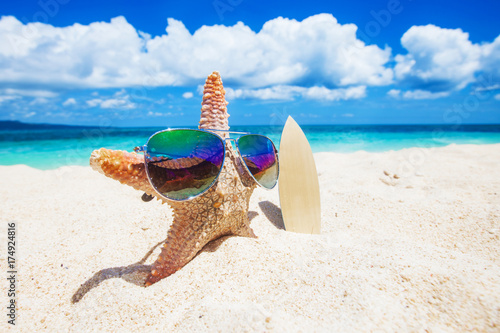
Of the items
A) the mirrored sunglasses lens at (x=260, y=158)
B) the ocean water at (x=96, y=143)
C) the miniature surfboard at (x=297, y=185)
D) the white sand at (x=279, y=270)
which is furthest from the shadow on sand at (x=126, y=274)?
the ocean water at (x=96, y=143)

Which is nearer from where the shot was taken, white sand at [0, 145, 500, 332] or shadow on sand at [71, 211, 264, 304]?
white sand at [0, 145, 500, 332]

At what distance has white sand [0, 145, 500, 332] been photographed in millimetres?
1287

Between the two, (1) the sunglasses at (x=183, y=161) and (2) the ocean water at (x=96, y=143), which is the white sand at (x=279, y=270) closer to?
(1) the sunglasses at (x=183, y=161)

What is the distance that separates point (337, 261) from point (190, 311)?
3.29 feet

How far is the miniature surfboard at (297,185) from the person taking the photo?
8.87 ft

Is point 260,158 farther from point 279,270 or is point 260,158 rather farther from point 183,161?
point 279,270

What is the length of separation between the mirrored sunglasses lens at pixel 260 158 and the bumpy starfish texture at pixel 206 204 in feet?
0.25

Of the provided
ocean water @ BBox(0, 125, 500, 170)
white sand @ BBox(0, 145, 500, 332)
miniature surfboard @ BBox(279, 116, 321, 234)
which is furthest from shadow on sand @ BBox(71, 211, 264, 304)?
ocean water @ BBox(0, 125, 500, 170)

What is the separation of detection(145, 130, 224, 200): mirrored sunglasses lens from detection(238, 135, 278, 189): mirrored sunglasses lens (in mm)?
272

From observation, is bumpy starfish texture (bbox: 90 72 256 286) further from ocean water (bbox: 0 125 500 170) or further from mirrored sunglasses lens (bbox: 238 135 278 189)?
ocean water (bbox: 0 125 500 170)

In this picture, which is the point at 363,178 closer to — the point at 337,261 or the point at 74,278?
the point at 337,261

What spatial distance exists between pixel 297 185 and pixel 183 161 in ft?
5.07

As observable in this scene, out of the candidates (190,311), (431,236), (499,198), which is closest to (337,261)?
(190,311)

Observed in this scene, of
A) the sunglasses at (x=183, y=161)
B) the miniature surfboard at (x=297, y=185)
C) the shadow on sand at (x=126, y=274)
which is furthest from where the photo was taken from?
the miniature surfboard at (x=297, y=185)
